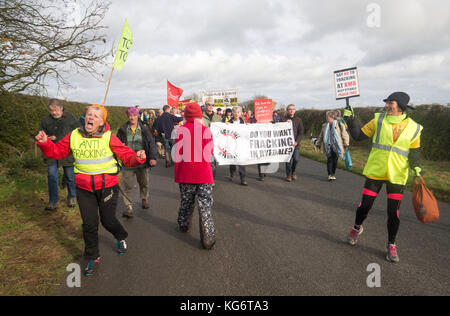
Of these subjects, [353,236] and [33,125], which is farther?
[33,125]

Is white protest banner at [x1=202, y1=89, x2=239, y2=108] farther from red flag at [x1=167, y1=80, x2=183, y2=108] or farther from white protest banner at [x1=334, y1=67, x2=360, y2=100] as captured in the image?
white protest banner at [x1=334, y1=67, x2=360, y2=100]

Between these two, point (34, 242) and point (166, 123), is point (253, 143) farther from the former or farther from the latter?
point (34, 242)

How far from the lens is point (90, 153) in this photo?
10.9 feet

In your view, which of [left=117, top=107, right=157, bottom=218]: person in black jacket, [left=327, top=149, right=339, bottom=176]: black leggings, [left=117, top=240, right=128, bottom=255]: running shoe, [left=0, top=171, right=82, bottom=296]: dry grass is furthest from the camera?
[left=327, top=149, right=339, bottom=176]: black leggings

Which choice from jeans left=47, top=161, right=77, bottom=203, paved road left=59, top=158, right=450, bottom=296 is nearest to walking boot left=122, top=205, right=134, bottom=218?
paved road left=59, top=158, right=450, bottom=296

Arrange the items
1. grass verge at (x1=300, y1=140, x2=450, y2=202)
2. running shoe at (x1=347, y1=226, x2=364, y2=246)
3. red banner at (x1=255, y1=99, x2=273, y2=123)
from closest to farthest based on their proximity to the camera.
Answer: running shoe at (x1=347, y1=226, x2=364, y2=246) → grass verge at (x1=300, y1=140, x2=450, y2=202) → red banner at (x1=255, y1=99, x2=273, y2=123)

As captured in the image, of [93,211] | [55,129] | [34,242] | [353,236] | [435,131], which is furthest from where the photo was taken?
[435,131]

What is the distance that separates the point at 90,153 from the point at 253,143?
5.46 meters

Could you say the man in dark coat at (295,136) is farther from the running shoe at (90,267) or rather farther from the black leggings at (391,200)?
the running shoe at (90,267)

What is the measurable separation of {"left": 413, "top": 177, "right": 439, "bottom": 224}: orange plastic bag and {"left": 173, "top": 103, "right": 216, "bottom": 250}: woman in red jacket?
2.70 meters

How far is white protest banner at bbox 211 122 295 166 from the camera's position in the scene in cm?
793

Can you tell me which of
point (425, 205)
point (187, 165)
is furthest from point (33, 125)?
point (425, 205)
